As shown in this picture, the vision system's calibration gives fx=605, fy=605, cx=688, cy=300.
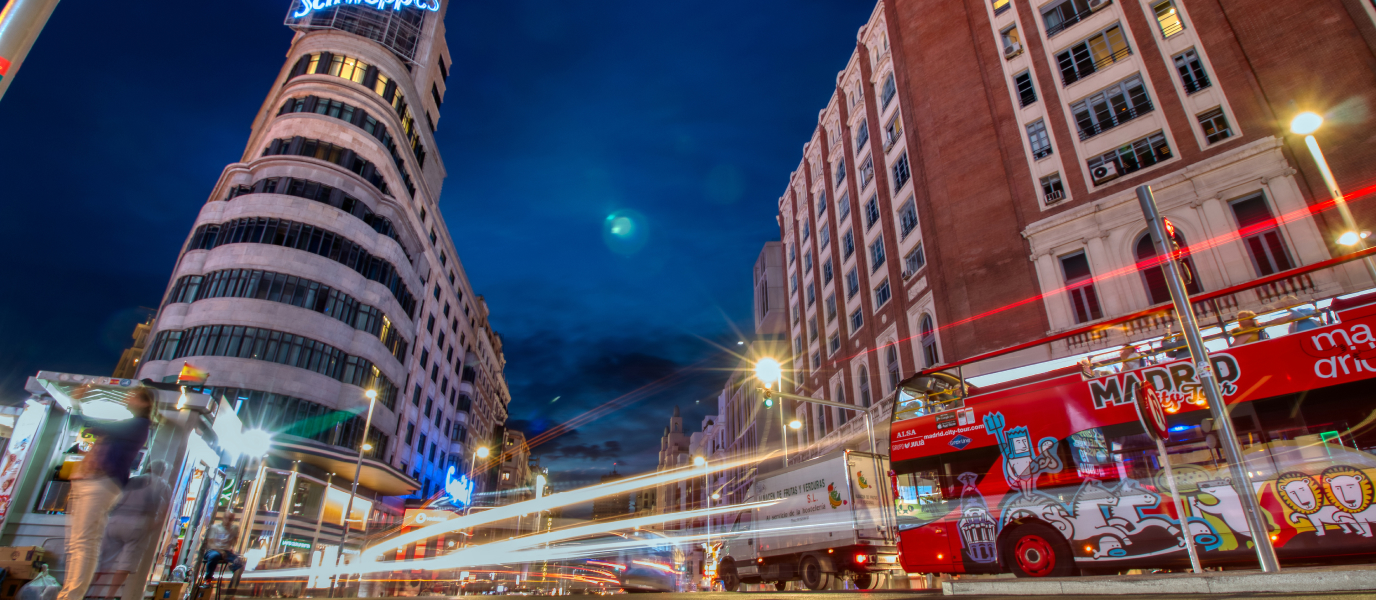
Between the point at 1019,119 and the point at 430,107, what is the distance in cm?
4692

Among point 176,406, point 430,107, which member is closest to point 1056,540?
point 176,406

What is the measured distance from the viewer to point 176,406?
25.8 feet

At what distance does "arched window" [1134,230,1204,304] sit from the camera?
20344mm

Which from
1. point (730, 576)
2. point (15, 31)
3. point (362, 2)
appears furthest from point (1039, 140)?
point (362, 2)

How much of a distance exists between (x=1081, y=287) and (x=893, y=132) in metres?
14.8

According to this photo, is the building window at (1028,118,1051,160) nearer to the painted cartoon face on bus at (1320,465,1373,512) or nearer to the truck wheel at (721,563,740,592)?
the painted cartoon face on bus at (1320,465,1373,512)

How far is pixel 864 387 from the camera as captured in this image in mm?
34469

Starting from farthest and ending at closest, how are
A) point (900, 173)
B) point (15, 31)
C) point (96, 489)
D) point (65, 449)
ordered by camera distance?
point (900, 173)
point (65, 449)
point (96, 489)
point (15, 31)

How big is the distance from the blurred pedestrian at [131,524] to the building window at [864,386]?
3168 cm

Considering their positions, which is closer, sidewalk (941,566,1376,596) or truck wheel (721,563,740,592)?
sidewalk (941,566,1376,596)

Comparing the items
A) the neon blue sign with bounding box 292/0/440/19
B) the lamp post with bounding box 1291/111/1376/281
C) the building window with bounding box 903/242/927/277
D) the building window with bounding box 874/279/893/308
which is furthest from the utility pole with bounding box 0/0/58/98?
the neon blue sign with bounding box 292/0/440/19

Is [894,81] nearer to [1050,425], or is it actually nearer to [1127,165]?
[1127,165]

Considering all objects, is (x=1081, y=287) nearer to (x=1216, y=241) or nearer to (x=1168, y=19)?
→ (x=1216, y=241)

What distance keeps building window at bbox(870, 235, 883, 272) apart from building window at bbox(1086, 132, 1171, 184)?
11977 mm
